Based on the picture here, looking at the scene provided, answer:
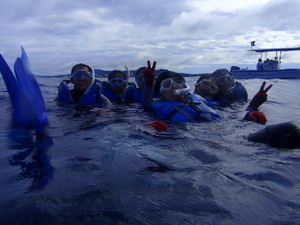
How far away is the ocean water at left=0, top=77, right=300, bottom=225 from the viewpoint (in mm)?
1753

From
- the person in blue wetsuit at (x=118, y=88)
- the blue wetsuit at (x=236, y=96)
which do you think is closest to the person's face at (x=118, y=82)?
the person in blue wetsuit at (x=118, y=88)

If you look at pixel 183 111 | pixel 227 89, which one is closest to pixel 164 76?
pixel 183 111

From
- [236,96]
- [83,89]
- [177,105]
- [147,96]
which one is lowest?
[236,96]

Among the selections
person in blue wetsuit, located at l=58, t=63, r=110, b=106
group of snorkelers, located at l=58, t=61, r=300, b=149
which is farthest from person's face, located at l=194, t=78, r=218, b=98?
person in blue wetsuit, located at l=58, t=63, r=110, b=106

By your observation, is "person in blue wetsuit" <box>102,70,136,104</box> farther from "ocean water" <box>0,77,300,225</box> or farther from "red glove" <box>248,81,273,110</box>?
"ocean water" <box>0,77,300,225</box>

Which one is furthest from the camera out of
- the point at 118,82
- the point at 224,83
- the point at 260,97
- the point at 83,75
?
the point at 224,83

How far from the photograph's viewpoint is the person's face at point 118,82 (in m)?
7.78

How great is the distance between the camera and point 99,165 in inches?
103

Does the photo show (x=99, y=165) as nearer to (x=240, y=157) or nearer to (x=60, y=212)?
(x=60, y=212)

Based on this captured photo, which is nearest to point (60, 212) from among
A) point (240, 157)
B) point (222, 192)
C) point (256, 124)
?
point (222, 192)

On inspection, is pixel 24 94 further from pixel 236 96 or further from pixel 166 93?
pixel 236 96

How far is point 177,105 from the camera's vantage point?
537 cm

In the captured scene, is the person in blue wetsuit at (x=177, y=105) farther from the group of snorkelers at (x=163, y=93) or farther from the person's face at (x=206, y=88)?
the person's face at (x=206, y=88)

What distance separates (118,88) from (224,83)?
3390mm
